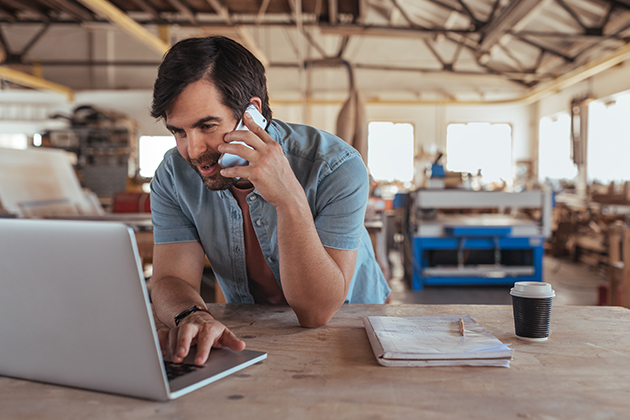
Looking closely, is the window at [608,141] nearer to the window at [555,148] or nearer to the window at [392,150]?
the window at [555,148]

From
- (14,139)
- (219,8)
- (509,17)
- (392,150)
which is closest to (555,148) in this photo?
(392,150)

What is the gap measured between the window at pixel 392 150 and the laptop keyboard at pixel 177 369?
1084 centimetres

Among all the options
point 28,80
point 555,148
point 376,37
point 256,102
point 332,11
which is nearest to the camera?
point 256,102

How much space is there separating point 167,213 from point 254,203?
251mm

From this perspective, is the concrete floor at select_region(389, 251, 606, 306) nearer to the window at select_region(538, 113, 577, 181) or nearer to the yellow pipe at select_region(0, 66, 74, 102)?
the window at select_region(538, 113, 577, 181)

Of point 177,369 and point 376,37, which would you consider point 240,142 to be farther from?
point 376,37

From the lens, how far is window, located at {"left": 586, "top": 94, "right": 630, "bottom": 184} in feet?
24.0

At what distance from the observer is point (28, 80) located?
8250 mm

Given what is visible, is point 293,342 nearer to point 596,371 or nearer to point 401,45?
point 596,371

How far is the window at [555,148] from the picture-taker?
9523 millimetres

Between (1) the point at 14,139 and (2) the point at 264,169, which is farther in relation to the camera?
(1) the point at 14,139

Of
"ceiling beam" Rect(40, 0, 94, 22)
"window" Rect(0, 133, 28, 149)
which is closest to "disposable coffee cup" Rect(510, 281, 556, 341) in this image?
"ceiling beam" Rect(40, 0, 94, 22)

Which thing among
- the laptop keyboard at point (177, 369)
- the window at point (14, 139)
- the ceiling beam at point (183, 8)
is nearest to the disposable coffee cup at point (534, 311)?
the laptop keyboard at point (177, 369)

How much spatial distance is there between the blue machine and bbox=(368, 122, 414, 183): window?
651 centimetres
